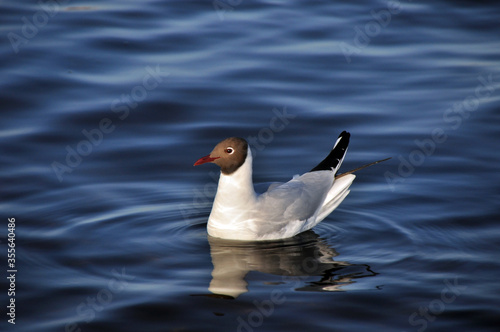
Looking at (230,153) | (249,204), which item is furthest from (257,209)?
Answer: (230,153)

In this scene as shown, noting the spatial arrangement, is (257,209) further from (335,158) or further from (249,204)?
(335,158)

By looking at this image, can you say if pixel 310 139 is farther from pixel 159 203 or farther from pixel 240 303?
pixel 240 303

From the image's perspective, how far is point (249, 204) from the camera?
9.12 meters

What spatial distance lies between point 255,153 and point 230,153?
9.51ft

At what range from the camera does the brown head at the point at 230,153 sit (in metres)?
8.87

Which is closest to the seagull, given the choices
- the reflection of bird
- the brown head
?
the brown head

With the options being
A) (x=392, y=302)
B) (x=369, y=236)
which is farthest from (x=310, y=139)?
(x=392, y=302)

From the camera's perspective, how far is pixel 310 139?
40.1ft

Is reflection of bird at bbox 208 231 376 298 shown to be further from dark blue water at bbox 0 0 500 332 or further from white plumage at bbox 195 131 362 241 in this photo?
white plumage at bbox 195 131 362 241

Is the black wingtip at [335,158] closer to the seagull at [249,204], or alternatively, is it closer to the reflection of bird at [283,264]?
the seagull at [249,204]

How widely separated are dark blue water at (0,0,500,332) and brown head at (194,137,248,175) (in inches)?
38.5

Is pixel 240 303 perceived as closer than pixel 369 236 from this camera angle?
Yes

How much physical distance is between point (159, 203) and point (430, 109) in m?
5.48

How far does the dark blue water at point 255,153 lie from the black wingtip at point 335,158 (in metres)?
0.57
